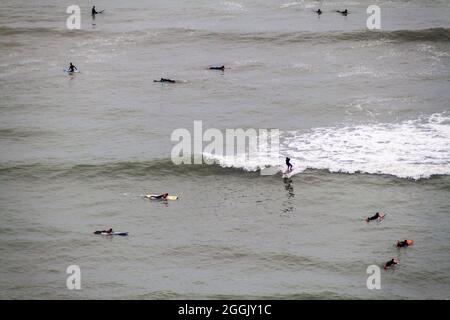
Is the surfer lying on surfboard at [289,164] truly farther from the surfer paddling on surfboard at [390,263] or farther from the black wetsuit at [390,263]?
the black wetsuit at [390,263]

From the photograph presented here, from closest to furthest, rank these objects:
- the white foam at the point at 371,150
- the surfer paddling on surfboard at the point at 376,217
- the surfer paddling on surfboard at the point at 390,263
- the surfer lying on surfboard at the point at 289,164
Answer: the surfer paddling on surfboard at the point at 390,263 < the surfer paddling on surfboard at the point at 376,217 < the surfer lying on surfboard at the point at 289,164 < the white foam at the point at 371,150

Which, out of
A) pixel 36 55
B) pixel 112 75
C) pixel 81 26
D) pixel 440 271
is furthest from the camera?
pixel 81 26

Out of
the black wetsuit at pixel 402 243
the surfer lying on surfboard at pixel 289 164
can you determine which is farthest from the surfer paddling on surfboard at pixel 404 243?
the surfer lying on surfboard at pixel 289 164

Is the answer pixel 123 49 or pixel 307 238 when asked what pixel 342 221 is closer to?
pixel 307 238

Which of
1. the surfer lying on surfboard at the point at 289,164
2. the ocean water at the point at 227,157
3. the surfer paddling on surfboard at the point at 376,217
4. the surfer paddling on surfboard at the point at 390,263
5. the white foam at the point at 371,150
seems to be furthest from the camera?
the white foam at the point at 371,150

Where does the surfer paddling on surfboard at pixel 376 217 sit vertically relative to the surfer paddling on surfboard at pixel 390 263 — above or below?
above

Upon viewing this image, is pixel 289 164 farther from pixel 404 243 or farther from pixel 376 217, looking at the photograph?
pixel 404 243

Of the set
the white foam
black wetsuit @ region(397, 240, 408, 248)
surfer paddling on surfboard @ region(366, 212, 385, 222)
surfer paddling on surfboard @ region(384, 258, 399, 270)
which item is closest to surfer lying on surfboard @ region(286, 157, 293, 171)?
the white foam

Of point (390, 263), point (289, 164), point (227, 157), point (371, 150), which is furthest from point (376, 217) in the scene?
point (227, 157)
